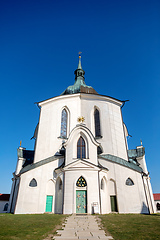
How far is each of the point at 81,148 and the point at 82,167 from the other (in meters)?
2.85

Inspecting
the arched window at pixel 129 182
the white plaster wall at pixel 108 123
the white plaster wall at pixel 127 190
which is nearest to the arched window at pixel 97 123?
the white plaster wall at pixel 108 123

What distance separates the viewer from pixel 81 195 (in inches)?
688

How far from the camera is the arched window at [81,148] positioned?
20.2 metres

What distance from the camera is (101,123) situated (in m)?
27.0

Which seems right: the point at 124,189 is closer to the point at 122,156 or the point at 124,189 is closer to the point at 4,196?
the point at 122,156

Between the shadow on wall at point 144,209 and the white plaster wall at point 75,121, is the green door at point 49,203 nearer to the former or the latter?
the white plaster wall at point 75,121

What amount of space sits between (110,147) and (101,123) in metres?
4.22

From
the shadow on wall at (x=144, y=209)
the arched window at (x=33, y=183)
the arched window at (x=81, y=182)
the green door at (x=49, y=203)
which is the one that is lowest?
the shadow on wall at (x=144, y=209)

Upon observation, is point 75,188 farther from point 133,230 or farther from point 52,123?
point 52,123

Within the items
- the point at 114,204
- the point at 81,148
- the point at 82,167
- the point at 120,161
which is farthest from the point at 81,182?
the point at 120,161

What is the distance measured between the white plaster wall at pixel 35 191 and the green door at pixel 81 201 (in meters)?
4.72

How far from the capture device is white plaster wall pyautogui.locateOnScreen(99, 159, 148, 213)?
19.1m

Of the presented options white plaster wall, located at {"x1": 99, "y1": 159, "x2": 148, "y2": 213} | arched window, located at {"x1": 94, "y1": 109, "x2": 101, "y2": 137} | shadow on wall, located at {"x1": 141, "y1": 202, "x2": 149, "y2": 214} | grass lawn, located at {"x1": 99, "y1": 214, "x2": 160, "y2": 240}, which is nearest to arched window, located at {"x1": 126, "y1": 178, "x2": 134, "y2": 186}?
white plaster wall, located at {"x1": 99, "y1": 159, "x2": 148, "y2": 213}

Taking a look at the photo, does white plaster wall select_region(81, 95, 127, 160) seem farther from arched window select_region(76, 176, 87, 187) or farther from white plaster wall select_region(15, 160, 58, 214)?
white plaster wall select_region(15, 160, 58, 214)
